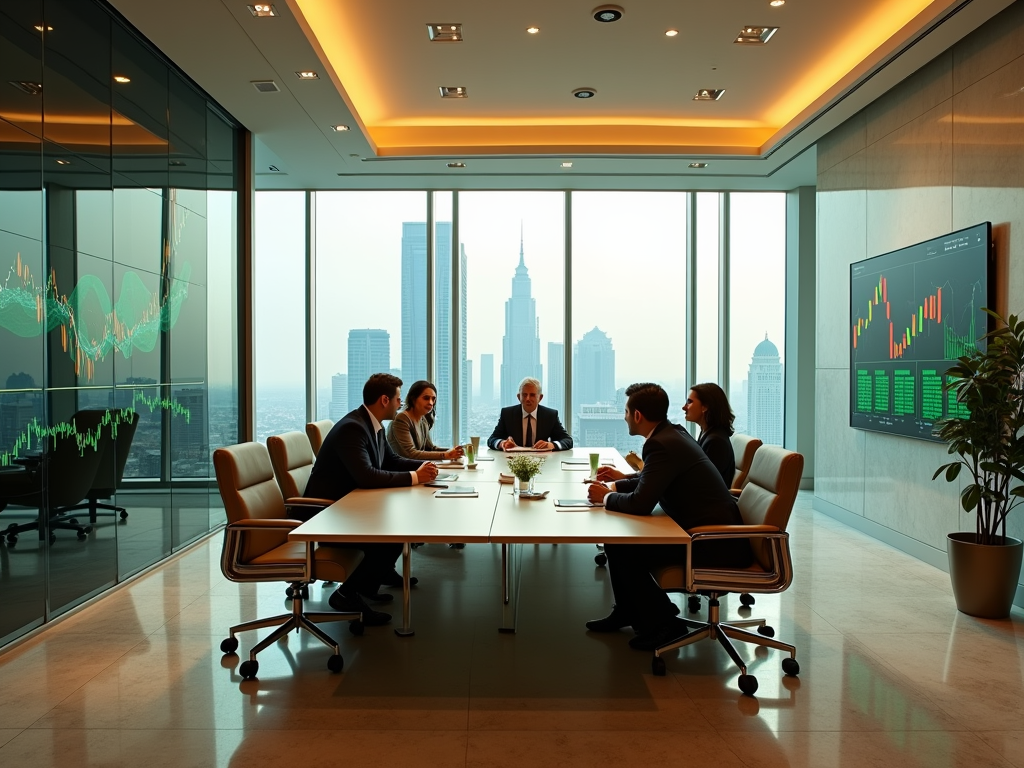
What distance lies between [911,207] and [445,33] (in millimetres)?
3815

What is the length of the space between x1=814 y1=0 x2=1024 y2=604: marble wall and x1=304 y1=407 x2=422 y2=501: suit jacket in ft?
13.0

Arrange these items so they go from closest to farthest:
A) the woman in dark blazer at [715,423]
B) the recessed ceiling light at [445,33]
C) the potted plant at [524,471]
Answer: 1. the potted plant at [524,471]
2. the woman in dark blazer at [715,423]
3. the recessed ceiling light at [445,33]

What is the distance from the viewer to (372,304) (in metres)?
9.70

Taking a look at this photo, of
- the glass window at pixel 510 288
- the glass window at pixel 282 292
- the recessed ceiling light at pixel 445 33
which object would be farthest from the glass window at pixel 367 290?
the recessed ceiling light at pixel 445 33

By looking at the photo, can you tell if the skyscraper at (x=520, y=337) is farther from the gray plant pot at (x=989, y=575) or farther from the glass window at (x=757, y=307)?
the gray plant pot at (x=989, y=575)

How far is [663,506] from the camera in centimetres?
404

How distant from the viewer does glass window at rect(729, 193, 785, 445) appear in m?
9.65

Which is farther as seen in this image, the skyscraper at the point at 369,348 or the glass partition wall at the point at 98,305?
the skyscraper at the point at 369,348

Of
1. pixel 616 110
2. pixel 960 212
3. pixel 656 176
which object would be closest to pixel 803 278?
pixel 656 176

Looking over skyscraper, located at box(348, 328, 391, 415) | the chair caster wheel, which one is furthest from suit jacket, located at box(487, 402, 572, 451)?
the chair caster wheel

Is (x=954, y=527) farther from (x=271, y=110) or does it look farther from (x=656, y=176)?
(x=271, y=110)

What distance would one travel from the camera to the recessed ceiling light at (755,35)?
5733 mm

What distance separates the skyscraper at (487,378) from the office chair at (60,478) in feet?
17.1

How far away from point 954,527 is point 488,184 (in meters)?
5.99
